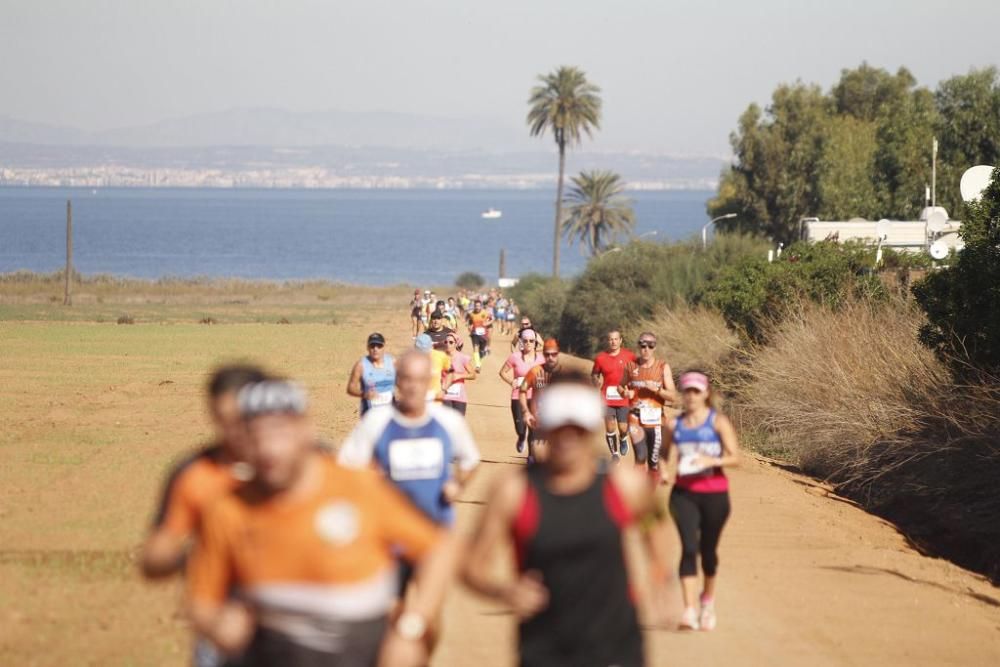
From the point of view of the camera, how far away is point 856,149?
87.8 metres

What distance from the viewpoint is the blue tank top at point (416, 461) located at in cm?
768

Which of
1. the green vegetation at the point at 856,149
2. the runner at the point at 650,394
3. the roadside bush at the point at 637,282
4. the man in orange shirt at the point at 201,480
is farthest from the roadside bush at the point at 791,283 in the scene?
the green vegetation at the point at 856,149

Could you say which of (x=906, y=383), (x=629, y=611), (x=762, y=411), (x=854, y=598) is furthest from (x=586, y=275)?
(x=629, y=611)

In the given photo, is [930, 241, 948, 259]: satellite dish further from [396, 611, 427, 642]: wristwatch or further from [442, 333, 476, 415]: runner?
[396, 611, 427, 642]: wristwatch

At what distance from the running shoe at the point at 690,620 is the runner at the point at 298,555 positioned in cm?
585

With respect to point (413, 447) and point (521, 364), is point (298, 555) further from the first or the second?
point (521, 364)

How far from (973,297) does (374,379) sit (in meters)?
10.2

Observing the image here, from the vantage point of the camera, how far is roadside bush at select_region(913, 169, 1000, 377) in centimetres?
1914

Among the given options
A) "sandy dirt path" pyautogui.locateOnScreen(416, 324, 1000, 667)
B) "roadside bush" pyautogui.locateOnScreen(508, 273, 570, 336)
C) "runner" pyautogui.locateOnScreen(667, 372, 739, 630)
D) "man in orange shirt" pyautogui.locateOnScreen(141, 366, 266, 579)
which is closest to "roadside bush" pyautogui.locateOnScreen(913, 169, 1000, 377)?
"sandy dirt path" pyautogui.locateOnScreen(416, 324, 1000, 667)

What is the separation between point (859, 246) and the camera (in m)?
34.4

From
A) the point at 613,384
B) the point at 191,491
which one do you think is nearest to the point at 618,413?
the point at 613,384

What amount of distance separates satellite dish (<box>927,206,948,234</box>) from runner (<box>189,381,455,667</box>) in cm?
3968

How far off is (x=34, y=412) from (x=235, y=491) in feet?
74.2

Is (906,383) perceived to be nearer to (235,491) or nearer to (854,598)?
(854,598)
